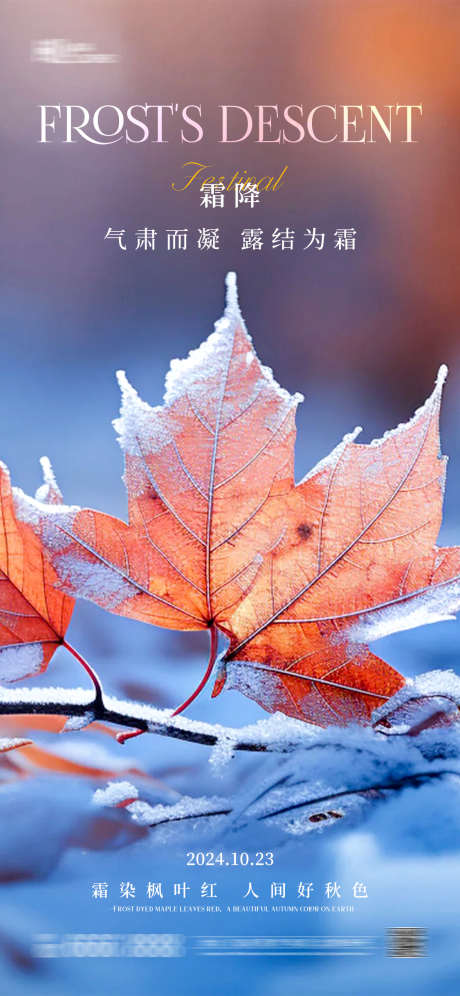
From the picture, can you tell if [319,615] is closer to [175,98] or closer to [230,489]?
[230,489]

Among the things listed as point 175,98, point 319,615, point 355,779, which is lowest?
point 355,779

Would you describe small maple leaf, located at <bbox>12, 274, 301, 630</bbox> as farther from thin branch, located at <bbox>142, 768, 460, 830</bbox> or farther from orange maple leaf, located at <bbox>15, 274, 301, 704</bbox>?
thin branch, located at <bbox>142, 768, 460, 830</bbox>

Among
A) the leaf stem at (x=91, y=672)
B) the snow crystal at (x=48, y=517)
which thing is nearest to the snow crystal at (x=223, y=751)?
the leaf stem at (x=91, y=672)

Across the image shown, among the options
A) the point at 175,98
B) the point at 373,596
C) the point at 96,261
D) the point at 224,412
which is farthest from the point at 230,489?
the point at 175,98

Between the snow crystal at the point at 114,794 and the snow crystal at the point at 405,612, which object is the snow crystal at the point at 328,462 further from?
the snow crystal at the point at 114,794

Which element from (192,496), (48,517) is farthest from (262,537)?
(48,517)

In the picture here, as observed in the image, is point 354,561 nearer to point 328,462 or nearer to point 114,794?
point 328,462
